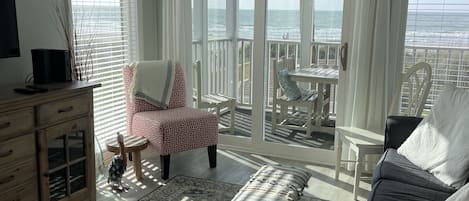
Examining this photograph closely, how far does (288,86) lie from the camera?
4.18 metres

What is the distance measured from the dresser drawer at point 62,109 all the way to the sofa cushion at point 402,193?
1847 mm

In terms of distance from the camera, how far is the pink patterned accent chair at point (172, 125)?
3.58m

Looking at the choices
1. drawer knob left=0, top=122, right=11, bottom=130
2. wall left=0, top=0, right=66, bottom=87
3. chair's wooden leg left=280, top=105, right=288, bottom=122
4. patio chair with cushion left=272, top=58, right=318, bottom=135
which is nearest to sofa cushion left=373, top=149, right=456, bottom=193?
patio chair with cushion left=272, top=58, right=318, bottom=135

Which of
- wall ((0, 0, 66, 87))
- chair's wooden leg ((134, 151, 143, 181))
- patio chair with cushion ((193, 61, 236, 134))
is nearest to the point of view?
wall ((0, 0, 66, 87))

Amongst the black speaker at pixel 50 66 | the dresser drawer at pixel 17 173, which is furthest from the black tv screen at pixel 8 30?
the dresser drawer at pixel 17 173

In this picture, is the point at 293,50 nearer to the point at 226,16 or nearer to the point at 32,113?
the point at 226,16

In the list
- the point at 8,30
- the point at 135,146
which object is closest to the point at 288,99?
the point at 135,146

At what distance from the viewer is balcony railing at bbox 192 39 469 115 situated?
141 inches

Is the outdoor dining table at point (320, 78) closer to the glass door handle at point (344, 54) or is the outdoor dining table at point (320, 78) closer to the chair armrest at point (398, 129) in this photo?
the glass door handle at point (344, 54)

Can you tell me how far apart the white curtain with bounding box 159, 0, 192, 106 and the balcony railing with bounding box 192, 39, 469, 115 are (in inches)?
4.7

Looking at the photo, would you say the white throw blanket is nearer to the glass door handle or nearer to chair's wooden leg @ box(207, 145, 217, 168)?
chair's wooden leg @ box(207, 145, 217, 168)

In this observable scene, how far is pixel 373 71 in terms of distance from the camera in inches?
143

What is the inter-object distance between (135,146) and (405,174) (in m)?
2.01

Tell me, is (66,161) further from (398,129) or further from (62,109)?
(398,129)
